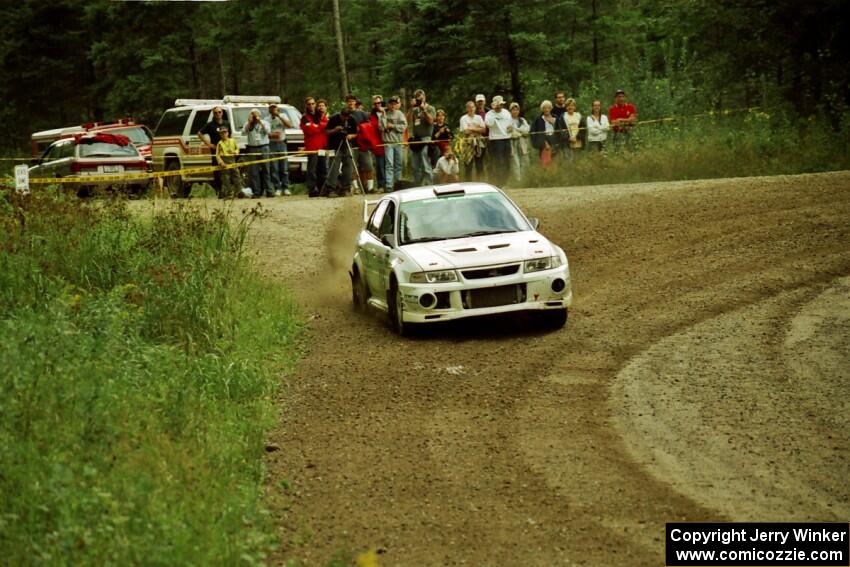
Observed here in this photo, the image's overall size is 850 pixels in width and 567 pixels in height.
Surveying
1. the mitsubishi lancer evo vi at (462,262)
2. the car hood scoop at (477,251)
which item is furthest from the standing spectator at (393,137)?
the car hood scoop at (477,251)

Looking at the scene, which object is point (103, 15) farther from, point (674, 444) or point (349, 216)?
point (674, 444)

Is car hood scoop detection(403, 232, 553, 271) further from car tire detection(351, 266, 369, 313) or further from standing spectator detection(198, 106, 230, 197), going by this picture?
standing spectator detection(198, 106, 230, 197)

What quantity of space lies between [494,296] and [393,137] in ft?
45.6

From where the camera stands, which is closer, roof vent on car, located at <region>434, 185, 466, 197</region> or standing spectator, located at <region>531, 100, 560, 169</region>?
roof vent on car, located at <region>434, 185, 466, 197</region>

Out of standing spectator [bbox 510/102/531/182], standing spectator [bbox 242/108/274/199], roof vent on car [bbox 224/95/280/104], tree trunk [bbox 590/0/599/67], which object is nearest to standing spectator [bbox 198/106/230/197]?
standing spectator [bbox 242/108/274/199]

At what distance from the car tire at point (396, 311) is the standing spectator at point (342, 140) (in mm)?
12343

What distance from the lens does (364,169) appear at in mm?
28109

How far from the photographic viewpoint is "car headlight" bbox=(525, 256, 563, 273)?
14.7 m

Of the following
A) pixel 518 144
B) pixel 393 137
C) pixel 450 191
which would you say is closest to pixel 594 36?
pixel 518 144

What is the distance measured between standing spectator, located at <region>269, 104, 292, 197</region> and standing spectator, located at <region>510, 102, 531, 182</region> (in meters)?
5.04

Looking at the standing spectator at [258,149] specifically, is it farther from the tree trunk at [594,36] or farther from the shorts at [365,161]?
the tree trunk at [594,36]

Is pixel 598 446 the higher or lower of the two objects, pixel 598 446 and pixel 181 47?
the lower

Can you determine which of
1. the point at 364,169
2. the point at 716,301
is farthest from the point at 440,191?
the point at 364,169

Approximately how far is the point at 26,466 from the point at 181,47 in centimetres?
5386
